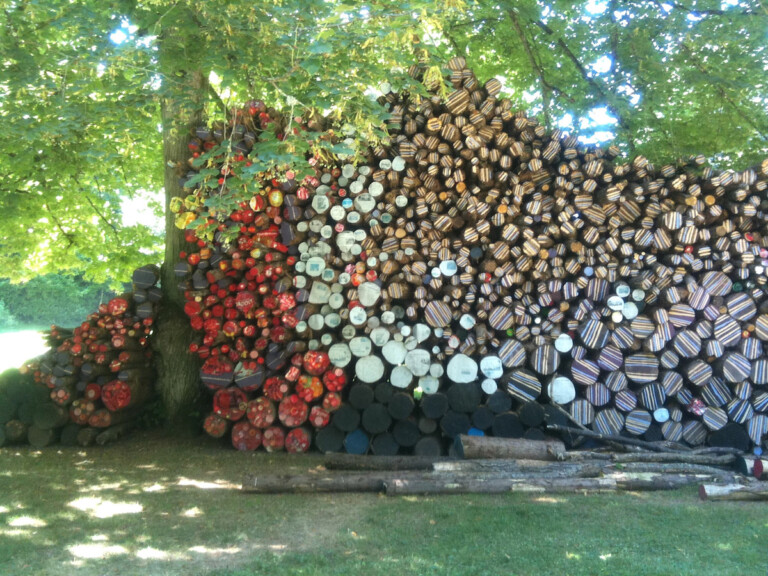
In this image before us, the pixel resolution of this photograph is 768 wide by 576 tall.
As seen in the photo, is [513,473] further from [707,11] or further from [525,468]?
[707,11]

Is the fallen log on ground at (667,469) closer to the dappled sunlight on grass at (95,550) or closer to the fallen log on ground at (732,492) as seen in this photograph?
the fallen log on ground at (732,492)

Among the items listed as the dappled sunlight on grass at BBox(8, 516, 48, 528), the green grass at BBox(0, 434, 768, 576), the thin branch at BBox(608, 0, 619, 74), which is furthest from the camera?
the thin branch at BBox(608, 0, 619, 74)

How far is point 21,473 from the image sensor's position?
210 inches

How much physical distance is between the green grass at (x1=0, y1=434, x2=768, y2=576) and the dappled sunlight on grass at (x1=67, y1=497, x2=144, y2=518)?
14mm

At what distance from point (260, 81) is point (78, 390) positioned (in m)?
3.97

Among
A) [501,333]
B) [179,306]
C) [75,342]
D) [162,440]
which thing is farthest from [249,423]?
[501,333]

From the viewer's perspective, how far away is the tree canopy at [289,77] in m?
3.73

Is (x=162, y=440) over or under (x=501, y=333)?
under

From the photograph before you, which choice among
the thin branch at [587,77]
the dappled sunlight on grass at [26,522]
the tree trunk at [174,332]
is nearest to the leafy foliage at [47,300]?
the tree trunk at [174,332]

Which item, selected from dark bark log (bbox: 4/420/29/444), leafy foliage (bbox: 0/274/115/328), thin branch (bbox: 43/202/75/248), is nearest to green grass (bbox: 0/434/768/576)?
dark bark log (bbox: 4/420/29/444)

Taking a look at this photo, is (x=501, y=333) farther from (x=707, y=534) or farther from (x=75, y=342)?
(x=75, y=342)

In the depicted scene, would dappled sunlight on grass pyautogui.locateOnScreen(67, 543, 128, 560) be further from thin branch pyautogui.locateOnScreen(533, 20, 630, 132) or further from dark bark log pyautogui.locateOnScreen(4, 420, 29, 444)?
thin branch pyautogui.locateOnScreen(533, 20, 630, 132)

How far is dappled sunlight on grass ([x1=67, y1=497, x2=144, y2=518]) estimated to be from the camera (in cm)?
439

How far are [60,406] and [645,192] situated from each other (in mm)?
6260
